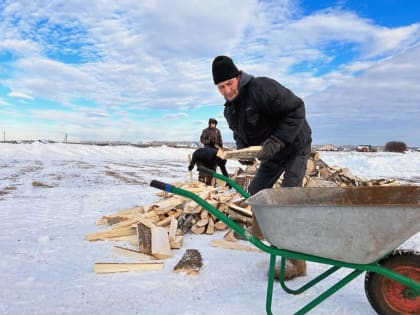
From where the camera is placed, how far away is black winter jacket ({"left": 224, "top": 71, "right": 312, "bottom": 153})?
255 cm

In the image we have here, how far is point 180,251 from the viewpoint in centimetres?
357

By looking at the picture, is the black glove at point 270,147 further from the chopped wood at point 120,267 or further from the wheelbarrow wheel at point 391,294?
the chopped wood at point 120,267

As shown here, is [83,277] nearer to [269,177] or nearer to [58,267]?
[58,267]

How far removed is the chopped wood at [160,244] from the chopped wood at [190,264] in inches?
12.3

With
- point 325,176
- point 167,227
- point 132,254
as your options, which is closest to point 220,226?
point 167,227

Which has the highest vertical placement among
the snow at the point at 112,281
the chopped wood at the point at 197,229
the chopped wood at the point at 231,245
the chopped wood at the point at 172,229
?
the chopped wood at the point at 172,229

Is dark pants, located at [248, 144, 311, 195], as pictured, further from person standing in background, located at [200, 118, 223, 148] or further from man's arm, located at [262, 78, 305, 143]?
person standing in background, located at [200, 118, 223, 148]

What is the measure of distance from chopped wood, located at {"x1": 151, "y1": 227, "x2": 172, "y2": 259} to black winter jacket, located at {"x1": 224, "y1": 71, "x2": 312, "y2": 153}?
147cm

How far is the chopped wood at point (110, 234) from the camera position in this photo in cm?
397

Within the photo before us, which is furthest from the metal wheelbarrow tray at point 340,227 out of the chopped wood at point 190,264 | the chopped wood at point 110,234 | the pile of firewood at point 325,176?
the pile of firewood at point 325,176

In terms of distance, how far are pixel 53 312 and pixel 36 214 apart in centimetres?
331

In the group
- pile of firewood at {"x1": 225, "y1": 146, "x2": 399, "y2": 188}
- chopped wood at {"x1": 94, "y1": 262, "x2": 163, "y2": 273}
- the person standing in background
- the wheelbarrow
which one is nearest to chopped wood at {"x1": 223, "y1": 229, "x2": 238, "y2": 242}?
chopped wood at {"x1": 94, "y1": 262, "x2": 163, "y2": 273}

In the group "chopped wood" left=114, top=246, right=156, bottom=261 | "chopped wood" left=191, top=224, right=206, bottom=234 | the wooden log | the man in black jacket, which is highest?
the man in black jacket

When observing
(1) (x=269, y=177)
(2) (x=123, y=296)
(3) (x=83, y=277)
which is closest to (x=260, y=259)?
(1) (x=269, y=177)
